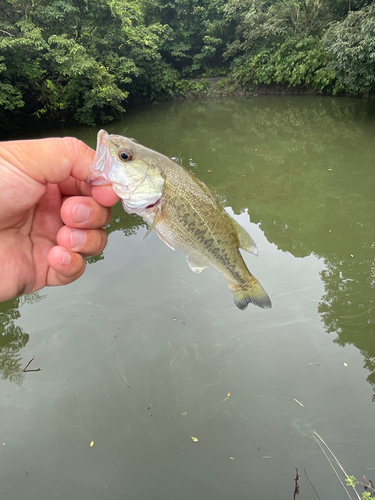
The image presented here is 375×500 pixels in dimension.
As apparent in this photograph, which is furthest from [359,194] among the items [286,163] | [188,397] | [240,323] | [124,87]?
[124,87]

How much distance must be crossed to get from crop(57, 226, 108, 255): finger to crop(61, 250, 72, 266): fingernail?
0.15ft

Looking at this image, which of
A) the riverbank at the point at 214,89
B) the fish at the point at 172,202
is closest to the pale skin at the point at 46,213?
the fish at the point at 172,202

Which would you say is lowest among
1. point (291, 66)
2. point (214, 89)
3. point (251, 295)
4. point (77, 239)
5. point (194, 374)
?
point (194, 374)

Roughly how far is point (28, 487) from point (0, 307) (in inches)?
105

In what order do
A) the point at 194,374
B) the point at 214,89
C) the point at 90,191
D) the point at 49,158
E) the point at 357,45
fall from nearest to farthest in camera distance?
the point at 49,158
the point at 90,191
the point at 194,374
the point at 357,45
the point at 214,89

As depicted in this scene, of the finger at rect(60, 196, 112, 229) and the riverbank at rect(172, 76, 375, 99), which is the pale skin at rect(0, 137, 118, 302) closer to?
the finger at rect(60, 196, 112, 229)

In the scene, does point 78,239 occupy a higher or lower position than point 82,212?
lower

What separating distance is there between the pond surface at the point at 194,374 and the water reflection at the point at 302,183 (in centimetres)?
5

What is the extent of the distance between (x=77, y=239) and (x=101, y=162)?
61cm

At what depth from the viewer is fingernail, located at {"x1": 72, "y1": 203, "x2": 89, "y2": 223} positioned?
189 centimetres

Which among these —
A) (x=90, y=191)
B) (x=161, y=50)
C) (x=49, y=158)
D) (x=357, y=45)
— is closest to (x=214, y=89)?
(x=161, y=50)

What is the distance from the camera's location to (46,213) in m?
2.16

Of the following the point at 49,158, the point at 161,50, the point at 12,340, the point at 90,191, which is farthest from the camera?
the point at 161,50

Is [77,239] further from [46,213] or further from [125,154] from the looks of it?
[125,154]
